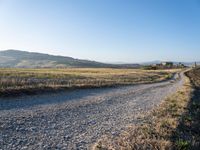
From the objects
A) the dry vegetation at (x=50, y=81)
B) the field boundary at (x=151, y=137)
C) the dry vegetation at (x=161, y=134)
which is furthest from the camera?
the dry vegetation at (x=50, y=81)

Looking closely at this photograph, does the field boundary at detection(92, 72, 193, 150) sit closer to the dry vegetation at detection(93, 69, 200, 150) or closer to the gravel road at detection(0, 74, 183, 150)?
the dry vegetation at detection(93, 69, 200, 150)

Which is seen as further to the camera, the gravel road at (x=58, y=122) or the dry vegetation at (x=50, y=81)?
the dry vegetation at (x=50, y=81)

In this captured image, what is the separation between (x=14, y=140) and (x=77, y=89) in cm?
2222

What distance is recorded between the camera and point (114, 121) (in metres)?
16.9

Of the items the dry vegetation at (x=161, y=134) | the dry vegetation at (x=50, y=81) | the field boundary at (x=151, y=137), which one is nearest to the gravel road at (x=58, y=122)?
the field boundary at (x=151, y=137)

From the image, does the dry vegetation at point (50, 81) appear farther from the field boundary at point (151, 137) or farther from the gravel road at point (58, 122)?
the field boundary at point (151, 137)

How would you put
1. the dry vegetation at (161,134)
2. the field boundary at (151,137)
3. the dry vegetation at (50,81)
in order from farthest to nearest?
the dry vegetation at (50,81), the dry vegetation at (161,134), the field boundary at (151,137)

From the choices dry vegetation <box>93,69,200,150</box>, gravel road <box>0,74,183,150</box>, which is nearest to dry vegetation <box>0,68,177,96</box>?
gravel road <box>0,74,183,150</box>

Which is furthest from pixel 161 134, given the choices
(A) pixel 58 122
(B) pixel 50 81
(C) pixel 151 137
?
(B) pixel 50 81

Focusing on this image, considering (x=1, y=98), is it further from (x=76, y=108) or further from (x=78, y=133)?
(x=78, y=133)

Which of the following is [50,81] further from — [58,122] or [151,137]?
[151,137]

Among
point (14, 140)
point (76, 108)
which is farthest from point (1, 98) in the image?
point (14, 140)

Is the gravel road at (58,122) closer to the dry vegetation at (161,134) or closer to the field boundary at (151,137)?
the field boundary at (151,137)

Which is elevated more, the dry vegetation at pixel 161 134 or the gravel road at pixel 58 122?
the gravel road at pixel 58 122
